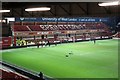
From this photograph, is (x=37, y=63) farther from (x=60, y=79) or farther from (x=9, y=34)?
(x=9, y=34)

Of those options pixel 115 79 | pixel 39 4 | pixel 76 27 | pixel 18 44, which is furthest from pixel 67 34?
pixel 39 4

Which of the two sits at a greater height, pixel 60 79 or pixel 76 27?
pixel 76 27

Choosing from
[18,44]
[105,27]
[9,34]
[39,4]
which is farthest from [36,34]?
[39,4]

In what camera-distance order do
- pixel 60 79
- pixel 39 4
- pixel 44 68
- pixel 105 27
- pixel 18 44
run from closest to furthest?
1. pixel 39 4
2. pixel 60 79
3. pixel 44 68
4. pixel 18 44
5. pixel 105 27

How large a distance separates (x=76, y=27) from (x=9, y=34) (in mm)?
13421

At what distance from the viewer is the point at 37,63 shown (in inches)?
577

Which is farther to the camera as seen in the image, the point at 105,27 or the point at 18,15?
the point at 105,27

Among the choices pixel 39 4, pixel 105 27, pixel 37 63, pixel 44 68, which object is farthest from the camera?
pixel 105 27

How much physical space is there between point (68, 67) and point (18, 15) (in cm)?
462

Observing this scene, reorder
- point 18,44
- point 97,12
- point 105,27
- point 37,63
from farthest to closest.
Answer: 1. point 105,27
2. point 18,44
3. point 37,63
4. point 97,12

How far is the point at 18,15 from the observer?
527 inches

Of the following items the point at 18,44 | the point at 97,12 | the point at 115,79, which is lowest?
the point at 115,79

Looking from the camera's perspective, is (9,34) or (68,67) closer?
(68,67)

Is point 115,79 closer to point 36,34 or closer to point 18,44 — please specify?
point 18,44
